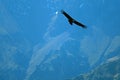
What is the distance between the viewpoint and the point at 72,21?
43.5 feet

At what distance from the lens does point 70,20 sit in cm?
1323

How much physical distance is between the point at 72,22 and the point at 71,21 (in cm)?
11

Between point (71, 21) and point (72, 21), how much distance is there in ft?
0.19

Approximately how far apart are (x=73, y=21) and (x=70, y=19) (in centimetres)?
15

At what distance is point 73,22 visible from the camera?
43.8 ft

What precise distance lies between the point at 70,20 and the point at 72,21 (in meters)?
0.08

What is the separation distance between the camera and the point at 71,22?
13.3m

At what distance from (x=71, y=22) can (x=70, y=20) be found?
0.30 feet

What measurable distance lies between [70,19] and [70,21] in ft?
0.26

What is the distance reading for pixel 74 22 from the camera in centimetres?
1338

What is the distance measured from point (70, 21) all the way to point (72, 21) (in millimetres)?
67

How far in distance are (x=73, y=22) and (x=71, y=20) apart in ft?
0.62

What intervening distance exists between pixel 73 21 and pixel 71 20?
0.13 m
